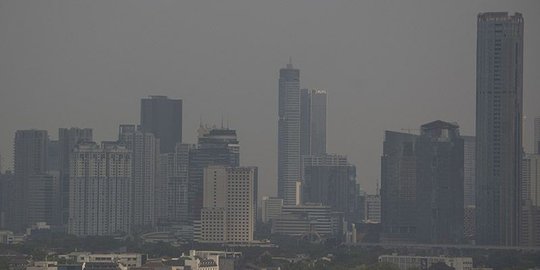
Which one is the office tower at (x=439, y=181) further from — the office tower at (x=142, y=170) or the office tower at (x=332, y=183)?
the office tower at (x=142, y=170)

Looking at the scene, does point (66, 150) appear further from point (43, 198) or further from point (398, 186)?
point (398, 186)

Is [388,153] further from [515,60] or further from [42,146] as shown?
[42,146]

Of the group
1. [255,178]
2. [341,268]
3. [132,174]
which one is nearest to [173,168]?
[132,174]

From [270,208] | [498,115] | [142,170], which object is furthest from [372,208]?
[498,115]

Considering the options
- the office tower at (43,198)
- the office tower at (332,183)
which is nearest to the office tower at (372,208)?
the office tower at (332,183)

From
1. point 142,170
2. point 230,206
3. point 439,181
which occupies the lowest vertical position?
point 230,206

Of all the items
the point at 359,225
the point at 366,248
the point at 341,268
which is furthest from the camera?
the point at 359,225
